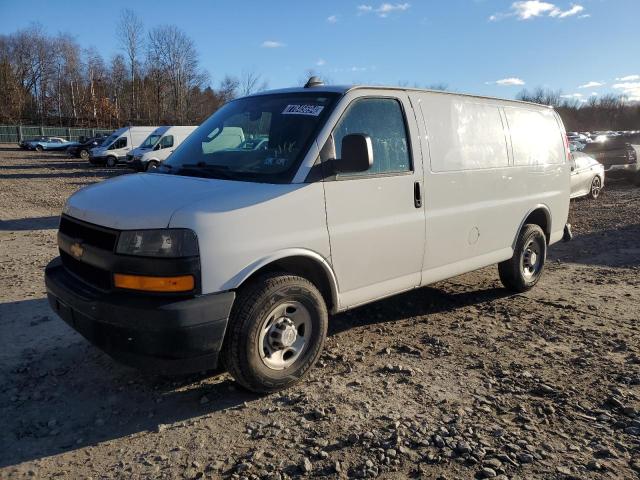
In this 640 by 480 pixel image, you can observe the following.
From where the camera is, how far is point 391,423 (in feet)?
10.8

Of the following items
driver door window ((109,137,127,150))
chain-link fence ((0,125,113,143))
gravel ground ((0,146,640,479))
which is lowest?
gravel ground ((0,146,640,479))

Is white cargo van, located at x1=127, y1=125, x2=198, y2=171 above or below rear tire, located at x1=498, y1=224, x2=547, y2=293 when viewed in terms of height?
above

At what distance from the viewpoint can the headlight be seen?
3.08 meters

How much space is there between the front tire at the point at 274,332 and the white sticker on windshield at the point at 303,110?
1.29 metres

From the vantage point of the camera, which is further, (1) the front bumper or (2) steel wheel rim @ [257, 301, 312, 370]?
(2) steel wheel rim @ [257, 301, 312, 370]

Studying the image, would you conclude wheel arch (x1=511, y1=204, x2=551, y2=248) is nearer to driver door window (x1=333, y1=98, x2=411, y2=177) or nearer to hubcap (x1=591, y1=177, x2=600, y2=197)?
driver door window (x1=333, y1=98, x2=411, y2=177)

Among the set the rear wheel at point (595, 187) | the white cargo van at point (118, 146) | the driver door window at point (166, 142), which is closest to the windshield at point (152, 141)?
the driver door window at point (166, 142)

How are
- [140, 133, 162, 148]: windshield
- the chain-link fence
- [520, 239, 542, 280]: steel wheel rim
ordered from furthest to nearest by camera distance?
the chain-link fence < [140, 133, 162, 148]: windshield < [520, 239, 542, 280]: steel wheel rim

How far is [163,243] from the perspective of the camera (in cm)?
310

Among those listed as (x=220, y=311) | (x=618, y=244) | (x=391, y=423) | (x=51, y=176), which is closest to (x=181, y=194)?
(x=220, y=311)

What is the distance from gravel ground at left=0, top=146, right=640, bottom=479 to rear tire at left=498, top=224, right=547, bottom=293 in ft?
1.27

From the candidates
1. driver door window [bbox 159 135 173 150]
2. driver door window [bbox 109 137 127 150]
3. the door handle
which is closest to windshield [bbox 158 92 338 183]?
the door handle

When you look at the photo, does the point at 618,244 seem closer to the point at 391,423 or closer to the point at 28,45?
the point at 391,423

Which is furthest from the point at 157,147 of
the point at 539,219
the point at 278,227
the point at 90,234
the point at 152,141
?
the point at 278,227
